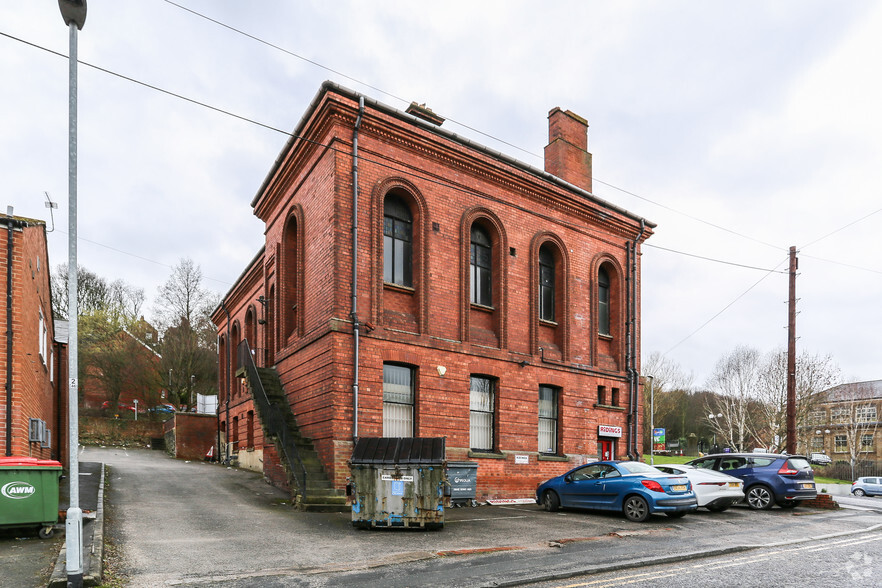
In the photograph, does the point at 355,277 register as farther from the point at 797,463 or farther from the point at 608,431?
the point at 797,463

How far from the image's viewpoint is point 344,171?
15.0 m

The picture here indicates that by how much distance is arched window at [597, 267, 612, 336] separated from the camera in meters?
21.8

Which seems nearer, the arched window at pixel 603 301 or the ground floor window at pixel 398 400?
the ground floor window at pixel 398 400

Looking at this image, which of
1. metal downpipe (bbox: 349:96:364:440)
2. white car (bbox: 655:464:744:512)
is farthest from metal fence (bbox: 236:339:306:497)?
white car (bbox: 655:464:744:512)

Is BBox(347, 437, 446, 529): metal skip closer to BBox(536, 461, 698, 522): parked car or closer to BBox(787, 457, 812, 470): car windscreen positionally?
BBox(536, 461, 698, 522): parked car

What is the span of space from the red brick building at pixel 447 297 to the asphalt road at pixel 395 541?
2482 mm

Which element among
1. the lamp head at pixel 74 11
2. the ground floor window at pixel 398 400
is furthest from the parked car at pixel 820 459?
the lamp head at pixel 74 11

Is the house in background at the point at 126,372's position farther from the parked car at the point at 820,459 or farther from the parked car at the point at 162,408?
the parked car at the point at 820,459

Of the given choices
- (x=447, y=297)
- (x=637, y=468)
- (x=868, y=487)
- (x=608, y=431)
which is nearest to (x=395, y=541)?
(x=637, y=468)

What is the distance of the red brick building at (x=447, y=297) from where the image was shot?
15.0 metres

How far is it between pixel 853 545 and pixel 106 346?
44506 millimetres

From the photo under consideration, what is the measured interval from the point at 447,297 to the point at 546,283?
4.65 metres

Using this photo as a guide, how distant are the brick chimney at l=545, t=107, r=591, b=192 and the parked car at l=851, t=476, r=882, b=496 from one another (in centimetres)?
3041

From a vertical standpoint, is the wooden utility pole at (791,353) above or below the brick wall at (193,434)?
above
